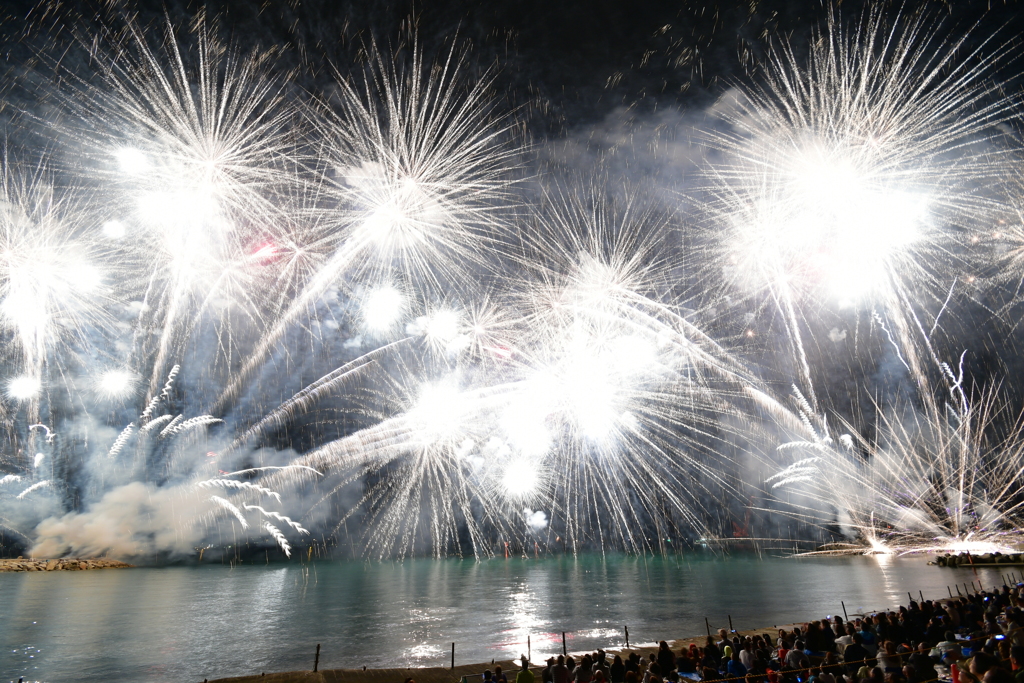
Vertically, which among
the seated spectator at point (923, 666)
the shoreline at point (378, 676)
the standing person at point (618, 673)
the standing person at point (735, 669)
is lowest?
the shoreline at point (378, 676)

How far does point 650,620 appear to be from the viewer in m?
41.4

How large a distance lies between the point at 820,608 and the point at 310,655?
126 ft

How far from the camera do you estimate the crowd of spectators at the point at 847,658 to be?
999 centimetres

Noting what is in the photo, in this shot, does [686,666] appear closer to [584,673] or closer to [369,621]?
[584,673]

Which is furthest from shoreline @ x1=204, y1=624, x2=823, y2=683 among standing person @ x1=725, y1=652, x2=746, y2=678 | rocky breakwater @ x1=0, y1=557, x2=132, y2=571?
rocky breakwater @ x1=0, y1=557, x2=132, y2=571

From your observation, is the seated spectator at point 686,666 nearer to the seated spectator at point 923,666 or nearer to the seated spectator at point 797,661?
the seated spectator at point 797,661

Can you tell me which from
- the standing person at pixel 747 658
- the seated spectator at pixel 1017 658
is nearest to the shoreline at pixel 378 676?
the standing person at pixel 747 658

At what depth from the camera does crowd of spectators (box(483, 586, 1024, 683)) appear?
32.8 ft

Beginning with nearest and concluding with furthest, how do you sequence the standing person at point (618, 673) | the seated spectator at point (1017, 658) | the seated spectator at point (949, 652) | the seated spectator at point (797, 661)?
the seated spectator at point (1017, 658)
the seated spectator at point (949, 652)
the seated spectator at point (797, 661)
the standing person at point (618, 673)

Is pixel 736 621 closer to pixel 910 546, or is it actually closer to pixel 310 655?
pixel 310 655

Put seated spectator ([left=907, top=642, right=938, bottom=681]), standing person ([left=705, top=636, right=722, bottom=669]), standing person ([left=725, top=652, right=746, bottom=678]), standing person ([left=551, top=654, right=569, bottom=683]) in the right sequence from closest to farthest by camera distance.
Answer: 1. seated spectator ([left=907, top=642, right=938, bottom=681])
2. standing person ([left=551, top=654, right=569, bottom=683])
3. standing person ([left=725, top=652, right=746, bottom=678])
4. standing person ([left=705, top=636, right=722, bottom=669])

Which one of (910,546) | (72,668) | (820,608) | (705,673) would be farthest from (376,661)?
(910,546)

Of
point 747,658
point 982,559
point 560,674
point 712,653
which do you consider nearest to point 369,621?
point 712,653

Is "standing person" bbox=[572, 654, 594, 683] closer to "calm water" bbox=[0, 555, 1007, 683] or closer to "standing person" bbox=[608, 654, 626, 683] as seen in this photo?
"standing person" bbox=[608, 654, 626, 683]
